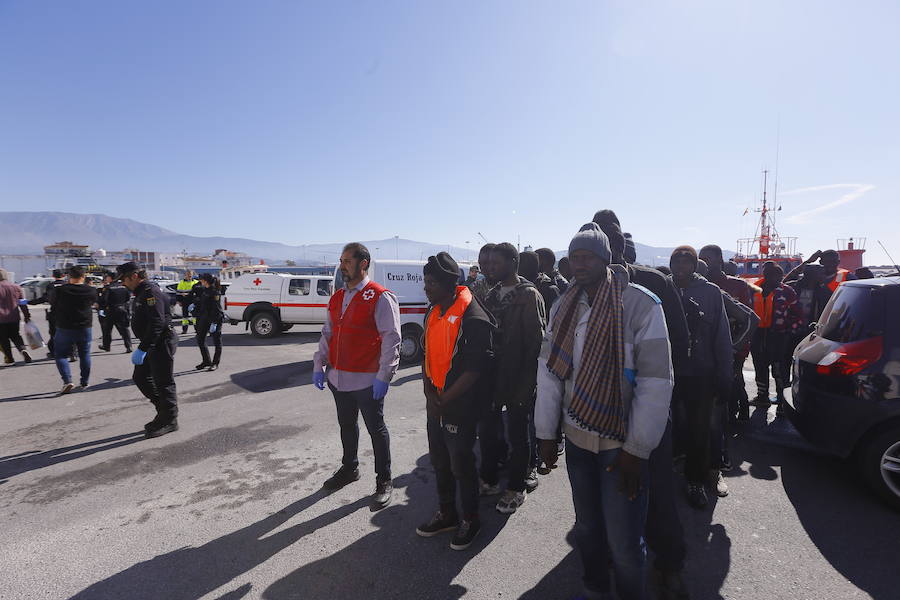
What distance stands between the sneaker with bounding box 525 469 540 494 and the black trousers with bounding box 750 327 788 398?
141 inches

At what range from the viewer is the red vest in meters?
3.24

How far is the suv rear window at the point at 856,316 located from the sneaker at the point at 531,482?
2.72 m

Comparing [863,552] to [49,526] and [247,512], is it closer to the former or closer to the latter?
[247,512]

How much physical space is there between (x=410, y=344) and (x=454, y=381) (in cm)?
588

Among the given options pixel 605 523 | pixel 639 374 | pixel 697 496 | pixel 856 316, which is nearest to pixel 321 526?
pixel 605 523

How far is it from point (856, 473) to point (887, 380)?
85 cm

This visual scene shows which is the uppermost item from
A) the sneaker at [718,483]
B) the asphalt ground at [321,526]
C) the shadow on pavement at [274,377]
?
the sneaker at [718,483]

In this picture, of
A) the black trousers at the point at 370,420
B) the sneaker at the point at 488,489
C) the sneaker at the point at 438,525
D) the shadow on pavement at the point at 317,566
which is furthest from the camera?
the sneaker at the point at 488,489

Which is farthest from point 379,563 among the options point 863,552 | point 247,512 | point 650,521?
point 863,552

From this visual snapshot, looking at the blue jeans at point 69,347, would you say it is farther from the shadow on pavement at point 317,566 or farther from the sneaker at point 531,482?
the sneaker at point 531,482

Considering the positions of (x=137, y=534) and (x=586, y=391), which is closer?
(x=586, y=391)

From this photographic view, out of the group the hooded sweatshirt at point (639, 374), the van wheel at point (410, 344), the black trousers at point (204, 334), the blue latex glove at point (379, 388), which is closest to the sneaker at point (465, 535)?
the blue latex glove at point (379, 388)

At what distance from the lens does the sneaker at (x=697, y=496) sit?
3158 millimetres

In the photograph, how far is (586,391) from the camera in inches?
74.0
